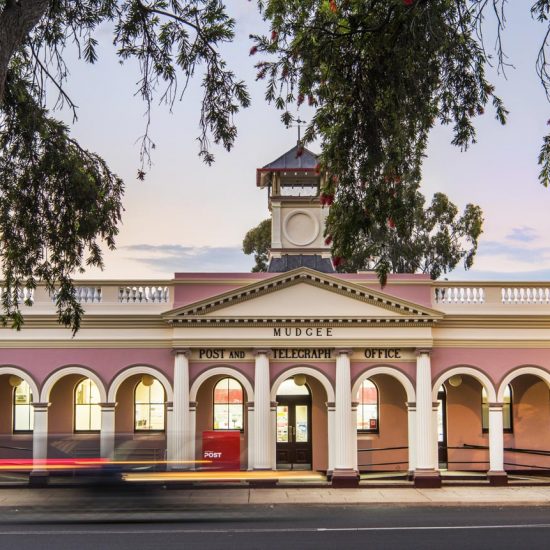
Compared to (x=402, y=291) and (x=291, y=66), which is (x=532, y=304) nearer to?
(x=402, y=291)

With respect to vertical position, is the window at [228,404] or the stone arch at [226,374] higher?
the stone arch at [226,374]

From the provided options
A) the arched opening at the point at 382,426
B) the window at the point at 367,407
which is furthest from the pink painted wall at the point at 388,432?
the window at the point at 367,407

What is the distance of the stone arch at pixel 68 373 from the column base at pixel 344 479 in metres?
6.51

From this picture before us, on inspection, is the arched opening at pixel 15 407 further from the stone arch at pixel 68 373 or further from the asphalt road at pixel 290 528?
the asphalt road at pixel 290 528

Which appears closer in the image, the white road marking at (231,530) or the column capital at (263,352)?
the white road marking at (231,530)

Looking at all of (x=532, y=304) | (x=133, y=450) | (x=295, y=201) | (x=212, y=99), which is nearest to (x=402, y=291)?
(x=532, y=304)

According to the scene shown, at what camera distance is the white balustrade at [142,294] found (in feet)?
81.9

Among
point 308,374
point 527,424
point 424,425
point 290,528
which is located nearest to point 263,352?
point 308,374

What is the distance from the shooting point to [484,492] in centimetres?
2323

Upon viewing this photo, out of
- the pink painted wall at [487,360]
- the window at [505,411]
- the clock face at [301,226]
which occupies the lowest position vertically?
the window at [505,411]

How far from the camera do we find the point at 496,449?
24.3 m

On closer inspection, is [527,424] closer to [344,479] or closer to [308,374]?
[344,479]

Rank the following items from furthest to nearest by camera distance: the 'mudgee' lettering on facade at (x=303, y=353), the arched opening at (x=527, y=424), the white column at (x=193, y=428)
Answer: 1. the arched opening at (x=527, y=424)
2. the 'mudgee' lettering on facade at (x=303, y=353)
3. the white column at (x=193, y=428)

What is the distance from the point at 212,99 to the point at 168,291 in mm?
14472
